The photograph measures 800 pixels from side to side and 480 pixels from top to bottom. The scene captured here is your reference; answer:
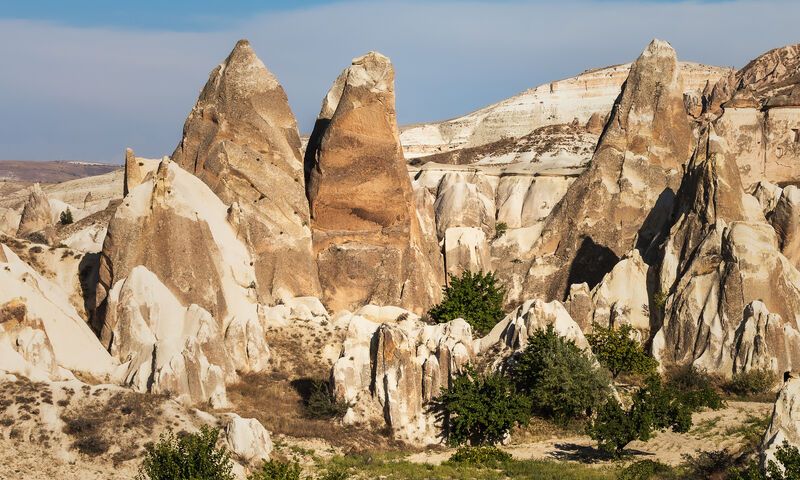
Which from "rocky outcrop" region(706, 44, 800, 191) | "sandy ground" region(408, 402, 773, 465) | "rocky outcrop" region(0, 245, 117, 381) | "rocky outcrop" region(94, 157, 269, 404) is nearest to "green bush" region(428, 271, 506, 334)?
"rocky outcrop" region(94, 157, 269, 404)

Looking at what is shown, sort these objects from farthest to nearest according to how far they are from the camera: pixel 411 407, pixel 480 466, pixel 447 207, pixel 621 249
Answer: pixel 447 207, pixel 621 249, pixel 411 407, pixel 480 466

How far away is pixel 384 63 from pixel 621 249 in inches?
621

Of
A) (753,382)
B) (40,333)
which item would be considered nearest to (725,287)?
(753,382)

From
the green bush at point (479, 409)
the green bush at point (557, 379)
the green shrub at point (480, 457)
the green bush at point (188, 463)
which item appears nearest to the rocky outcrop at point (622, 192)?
the green bush at point (557, 379)

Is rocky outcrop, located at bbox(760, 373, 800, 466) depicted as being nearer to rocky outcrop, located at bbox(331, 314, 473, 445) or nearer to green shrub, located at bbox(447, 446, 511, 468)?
green shrub, located at bbox(447, 446, 511, 468)

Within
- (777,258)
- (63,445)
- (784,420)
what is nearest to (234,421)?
(63,445)

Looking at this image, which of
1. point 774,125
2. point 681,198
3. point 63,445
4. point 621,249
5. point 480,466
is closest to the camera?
point 63,445

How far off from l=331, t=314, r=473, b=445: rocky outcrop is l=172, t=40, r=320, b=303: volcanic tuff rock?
9.31 metres

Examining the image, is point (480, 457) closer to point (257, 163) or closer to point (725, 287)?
point (725, 287)

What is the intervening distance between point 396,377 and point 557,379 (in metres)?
5.44

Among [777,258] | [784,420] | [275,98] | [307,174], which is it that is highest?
[275,98]

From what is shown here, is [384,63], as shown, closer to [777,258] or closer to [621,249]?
[621,249]

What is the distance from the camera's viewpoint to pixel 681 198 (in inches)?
1934

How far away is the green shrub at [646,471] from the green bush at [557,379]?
5.55 metres
